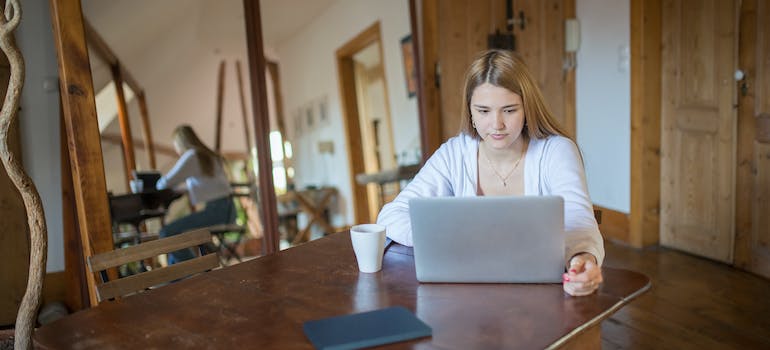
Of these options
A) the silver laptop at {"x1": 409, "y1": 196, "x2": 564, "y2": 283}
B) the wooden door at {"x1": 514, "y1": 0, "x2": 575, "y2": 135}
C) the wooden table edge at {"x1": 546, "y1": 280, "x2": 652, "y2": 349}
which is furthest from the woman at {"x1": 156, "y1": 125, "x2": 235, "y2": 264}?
the wooden table edge at {"x1": 546, "y1": 280, "x2": 652, "y2": 349}

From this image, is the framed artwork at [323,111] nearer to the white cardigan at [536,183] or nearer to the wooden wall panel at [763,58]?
the white cardigan at [536,183]

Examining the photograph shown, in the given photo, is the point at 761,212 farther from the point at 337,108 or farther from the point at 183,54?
the point at 183,54

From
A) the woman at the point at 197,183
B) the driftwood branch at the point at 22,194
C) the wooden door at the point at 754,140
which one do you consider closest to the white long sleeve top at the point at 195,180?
the woman at the point at 197,183

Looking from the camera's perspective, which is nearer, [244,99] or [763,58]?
[763,58]

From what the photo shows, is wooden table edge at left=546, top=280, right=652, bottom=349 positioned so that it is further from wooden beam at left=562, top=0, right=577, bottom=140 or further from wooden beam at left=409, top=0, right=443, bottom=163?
wooden beam at left=562, top=0, right=577, bottom=140

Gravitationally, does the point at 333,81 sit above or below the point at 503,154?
above

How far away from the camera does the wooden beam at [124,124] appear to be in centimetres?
283

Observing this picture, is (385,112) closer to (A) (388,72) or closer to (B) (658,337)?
(A) (388,72)

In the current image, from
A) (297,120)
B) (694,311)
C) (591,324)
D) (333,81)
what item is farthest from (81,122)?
(694,311)

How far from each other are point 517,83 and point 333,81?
217 cm

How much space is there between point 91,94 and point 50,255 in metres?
0.91

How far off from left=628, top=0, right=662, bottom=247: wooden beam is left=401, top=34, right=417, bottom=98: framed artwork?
4.34ft

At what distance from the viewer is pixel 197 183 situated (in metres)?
3.14

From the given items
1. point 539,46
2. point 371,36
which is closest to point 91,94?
point 371,36
